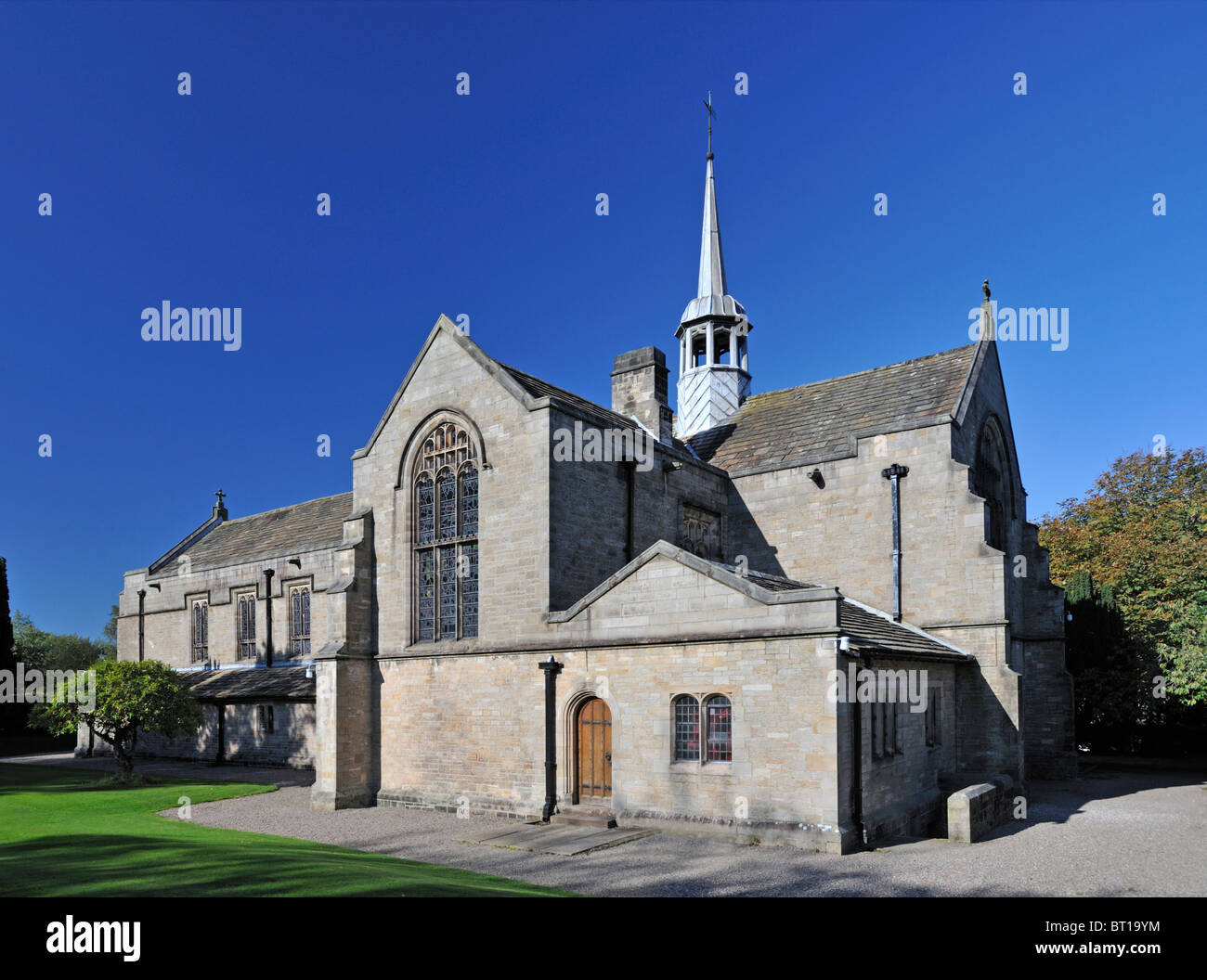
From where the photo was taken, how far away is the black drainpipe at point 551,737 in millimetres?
18719

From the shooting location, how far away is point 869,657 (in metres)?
16.5

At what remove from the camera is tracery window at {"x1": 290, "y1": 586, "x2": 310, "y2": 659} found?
3553 cm

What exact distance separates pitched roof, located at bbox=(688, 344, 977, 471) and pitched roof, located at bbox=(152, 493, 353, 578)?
56.1 ft

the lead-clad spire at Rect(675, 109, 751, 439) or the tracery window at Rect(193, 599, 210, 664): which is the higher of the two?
the lead-clad spire at Rect(675, 109, 751, 439)

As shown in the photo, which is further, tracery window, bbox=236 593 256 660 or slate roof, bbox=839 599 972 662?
tracery window, bbox=236 593 256 660

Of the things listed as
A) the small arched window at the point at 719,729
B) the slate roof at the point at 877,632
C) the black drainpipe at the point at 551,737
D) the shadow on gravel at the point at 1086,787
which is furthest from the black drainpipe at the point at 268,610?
the shadow on gravel at the point at 1086,787

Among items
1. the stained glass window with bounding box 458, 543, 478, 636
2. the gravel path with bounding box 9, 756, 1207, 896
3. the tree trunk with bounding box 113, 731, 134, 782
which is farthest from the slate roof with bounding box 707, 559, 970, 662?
the tree trunk with bounding box 113, 731, 134, 782

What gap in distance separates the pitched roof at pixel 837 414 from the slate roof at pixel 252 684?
17361 mm

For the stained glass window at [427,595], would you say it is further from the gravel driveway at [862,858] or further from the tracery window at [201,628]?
the tracery window at [201,628]

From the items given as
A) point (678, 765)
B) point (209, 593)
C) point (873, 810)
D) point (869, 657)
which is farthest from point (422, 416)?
point (209, 593)

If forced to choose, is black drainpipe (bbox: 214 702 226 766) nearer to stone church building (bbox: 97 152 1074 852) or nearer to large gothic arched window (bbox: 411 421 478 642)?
stone church building (bbox: 97 152 1074 852)

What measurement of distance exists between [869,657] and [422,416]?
1301 centimetres

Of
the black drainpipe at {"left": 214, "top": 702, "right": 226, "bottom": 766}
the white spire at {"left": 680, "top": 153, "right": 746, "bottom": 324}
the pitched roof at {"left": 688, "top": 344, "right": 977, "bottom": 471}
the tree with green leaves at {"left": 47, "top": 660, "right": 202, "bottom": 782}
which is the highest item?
the white spire at {"left": 680, "top": 153, "right": 746, "bottom": 324}
